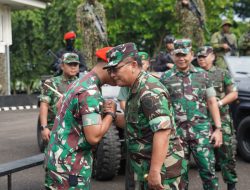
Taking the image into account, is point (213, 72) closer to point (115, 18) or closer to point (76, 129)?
point (76, 129)

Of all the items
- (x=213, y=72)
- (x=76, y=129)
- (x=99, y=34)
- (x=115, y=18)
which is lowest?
(x=76, y=129)

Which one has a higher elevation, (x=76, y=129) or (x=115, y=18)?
(x=115, y=18)

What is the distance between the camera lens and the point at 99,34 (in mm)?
10992

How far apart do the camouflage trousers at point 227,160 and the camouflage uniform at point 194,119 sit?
715 mm

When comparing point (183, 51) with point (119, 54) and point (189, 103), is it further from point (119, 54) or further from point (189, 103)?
point (119, 54)

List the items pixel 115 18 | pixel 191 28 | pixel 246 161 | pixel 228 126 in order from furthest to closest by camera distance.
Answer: pixel 115 18 < pixel 191 28 < pixel 246 161 < pixel 228 126

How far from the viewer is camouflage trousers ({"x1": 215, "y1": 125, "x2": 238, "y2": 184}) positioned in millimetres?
5301

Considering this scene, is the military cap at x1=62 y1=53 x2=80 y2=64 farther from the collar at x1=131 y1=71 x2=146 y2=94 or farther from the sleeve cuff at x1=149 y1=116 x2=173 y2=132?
the sleeve cuff at x1=149 y1=116 x2=173 y2=132

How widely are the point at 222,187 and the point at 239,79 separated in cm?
203

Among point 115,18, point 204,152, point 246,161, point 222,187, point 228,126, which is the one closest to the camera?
point 204,152

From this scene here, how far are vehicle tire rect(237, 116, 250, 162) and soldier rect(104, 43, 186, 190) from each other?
3.95 metres

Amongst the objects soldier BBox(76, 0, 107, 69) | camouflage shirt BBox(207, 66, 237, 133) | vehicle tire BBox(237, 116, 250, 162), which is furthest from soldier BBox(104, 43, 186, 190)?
soldier BBox(76, 0, 107, 69)

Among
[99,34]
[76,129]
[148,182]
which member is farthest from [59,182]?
[99,34]

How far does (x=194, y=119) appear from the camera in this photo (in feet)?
15.3
